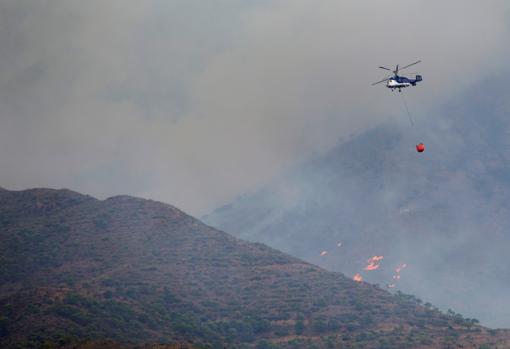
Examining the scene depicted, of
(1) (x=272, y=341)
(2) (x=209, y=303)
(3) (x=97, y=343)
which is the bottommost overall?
(3) (x=97, y=343)

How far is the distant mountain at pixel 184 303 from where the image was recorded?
138 m

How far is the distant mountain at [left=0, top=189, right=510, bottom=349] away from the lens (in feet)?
454

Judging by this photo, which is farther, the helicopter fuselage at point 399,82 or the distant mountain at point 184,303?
the distant mountain at point 184,303

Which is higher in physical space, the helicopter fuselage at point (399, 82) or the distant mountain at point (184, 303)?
the helicopter fuselage at point (399, 82)

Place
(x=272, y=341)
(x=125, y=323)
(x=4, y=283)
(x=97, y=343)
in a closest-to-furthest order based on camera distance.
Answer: (x=97, y=343)
(x=125, y=323)
(x=272, y=341)
(x=4, y=283)

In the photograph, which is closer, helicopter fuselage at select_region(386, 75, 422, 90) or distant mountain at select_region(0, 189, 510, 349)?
helicopter fuselage at select_region(386, 75, 422, 90)

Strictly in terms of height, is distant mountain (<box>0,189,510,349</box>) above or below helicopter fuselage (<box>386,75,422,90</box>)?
below

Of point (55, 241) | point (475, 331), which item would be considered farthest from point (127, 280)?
point (475, 331)

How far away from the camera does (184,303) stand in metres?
168

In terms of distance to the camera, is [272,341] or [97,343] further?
[272,341]

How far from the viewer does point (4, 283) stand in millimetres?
170875

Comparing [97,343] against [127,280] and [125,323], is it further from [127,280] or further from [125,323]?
[127,280]

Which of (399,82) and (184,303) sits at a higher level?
(399,82)

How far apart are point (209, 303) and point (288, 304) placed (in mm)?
18752
